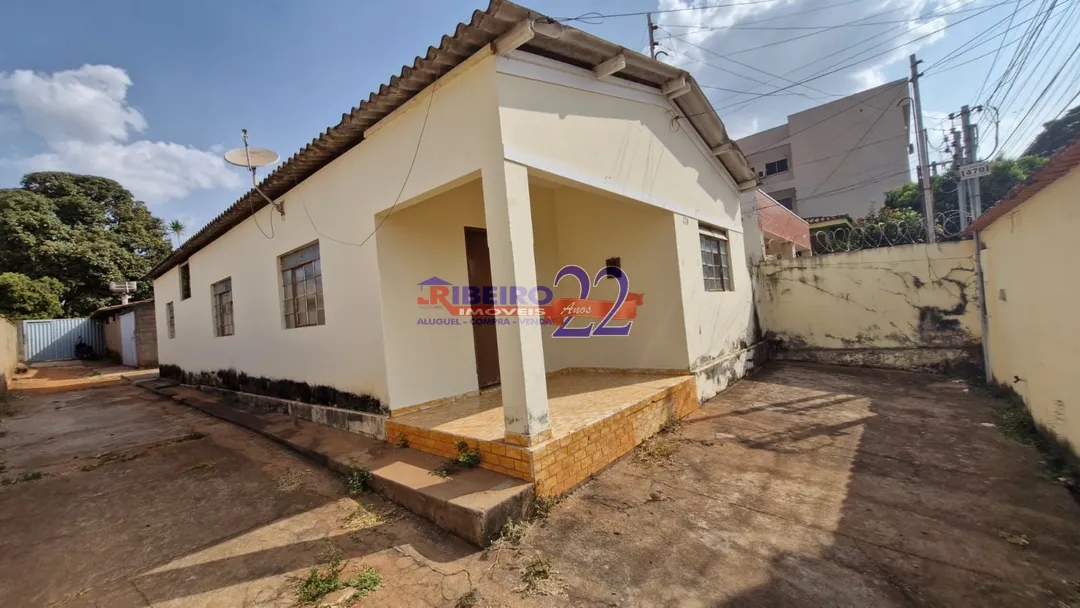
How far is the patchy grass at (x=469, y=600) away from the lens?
2.21 meters

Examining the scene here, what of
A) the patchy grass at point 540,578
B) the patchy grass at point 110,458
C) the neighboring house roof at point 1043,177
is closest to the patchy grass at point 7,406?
the patchy grass at point 110,458

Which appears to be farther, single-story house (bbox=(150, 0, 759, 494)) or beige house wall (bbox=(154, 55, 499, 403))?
beige house wall (bbox=(154, 55, 499, 403))

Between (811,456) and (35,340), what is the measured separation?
27.3 m

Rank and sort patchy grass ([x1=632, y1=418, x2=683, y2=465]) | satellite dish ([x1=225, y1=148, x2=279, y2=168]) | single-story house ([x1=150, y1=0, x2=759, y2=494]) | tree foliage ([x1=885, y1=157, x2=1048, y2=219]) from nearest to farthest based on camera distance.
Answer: single-story house ([x1=150, y1=0, x2=759, y2=494]) → patchy grass ([x1=632, y1=418, x2=683, y2=465]) → satellite dish ([x1=225, y1=148, x2=279, y2=168]) → tree foliage ([x1=885, y1=157, x2=1048, y2=219])

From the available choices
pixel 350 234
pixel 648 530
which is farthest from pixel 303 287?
pixel 648 530

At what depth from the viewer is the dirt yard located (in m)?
2.30

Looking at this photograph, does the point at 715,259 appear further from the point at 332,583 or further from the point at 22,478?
the point at 22,478

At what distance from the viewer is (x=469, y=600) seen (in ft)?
7.37

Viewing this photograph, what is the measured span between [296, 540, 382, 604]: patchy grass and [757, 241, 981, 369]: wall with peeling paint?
8.06 metres

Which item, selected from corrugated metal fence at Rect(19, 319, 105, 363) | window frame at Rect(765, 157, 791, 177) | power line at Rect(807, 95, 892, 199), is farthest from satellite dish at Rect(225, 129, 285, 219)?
window frame at Rect(765, 157, 791, 177)

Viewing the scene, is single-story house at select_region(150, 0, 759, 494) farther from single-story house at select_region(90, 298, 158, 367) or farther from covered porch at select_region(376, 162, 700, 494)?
single-story house at select_region(90, 298, 158, 367)

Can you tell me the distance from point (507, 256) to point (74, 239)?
97.8 feet

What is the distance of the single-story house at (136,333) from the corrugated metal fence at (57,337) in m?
3.10

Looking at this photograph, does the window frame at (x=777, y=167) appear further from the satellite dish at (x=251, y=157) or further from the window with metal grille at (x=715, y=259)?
the satellite dish at (x=251, y=157)
